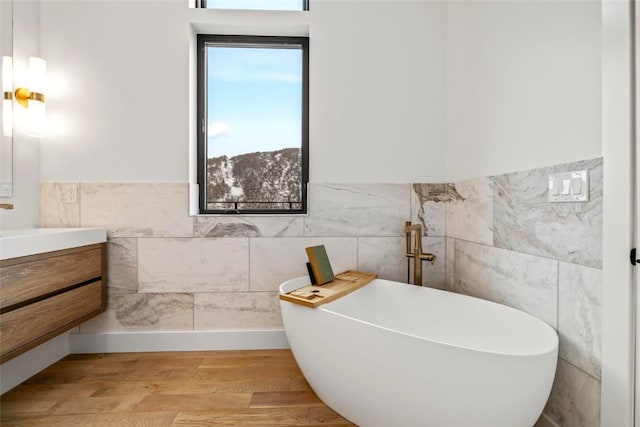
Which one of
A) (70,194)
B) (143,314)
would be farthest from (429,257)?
(70,194)

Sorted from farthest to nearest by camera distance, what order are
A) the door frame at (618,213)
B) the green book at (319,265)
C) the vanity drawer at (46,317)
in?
the green book at (319,265) → the vanity drawer at (46,317) → the door frame at (618,213)

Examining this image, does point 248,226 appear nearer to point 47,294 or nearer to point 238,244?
point 238,244

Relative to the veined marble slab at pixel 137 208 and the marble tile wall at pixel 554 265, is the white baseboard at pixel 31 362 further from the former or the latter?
the marble tile wall at pixel 554 265

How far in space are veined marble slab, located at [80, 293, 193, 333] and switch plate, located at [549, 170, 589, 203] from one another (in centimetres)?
206

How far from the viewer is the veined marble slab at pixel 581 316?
1.17 m

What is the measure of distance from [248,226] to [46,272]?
1.06 meters

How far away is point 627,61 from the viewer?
1.07 m

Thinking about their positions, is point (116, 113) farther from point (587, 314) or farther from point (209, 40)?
point (587, 314)

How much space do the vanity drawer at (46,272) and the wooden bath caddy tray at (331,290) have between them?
3.82ft

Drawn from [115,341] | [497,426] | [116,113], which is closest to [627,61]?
[497,426]

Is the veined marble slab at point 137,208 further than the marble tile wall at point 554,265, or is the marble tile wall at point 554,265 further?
the veined marble slab at point 137,208

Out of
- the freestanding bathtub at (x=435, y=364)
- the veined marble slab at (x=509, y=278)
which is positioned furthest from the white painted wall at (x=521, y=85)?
the freestanding bathtub at (x=435, y=364)

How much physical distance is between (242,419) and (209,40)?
2297 mm

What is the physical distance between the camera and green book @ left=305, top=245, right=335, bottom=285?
6.52 ft
